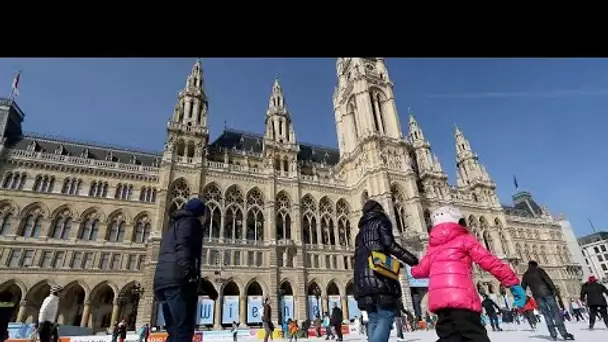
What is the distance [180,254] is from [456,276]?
3.56 metres

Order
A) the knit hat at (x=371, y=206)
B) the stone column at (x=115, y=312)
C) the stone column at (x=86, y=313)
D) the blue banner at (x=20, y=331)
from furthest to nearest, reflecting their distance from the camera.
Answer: the stone column at (x=115, y=312) → the stone column at (x=86, y=313) → the blue banner at (x=20, y=331) → the knit hat at (x=371, y=206)

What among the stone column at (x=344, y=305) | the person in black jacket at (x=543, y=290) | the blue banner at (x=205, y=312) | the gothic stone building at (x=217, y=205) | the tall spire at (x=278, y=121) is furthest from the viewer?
the tall spire at (x=278, y=121)

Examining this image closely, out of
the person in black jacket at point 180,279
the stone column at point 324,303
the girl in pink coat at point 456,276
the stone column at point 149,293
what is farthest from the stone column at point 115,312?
the girl in pink coat at point 456,276

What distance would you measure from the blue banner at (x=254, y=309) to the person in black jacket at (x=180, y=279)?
25275 mm

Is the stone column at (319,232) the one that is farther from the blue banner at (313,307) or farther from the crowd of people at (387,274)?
the crowd of people at (387,274)

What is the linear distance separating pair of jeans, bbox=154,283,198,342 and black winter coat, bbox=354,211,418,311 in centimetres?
235

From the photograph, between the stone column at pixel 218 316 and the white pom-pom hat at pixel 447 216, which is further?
the stone column at pixel 218 316

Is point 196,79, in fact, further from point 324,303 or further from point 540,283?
point 540,283

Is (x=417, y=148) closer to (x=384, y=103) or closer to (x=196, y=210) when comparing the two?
(x=384, y=103)

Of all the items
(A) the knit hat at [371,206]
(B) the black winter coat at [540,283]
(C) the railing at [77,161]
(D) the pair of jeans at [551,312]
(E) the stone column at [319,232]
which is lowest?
(D) the pair of jeans at [551,312]

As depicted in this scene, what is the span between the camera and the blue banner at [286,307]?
28016mm

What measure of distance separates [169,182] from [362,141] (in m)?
22.8

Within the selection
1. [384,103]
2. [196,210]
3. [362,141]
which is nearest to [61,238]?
[196,210]
